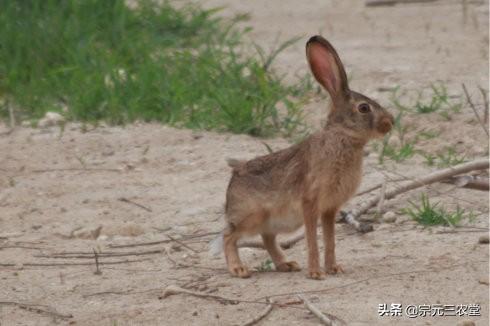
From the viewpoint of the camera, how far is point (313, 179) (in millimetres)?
5578

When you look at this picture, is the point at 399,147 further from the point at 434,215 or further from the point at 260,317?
the point at 260,317

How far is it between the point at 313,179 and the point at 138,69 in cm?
352

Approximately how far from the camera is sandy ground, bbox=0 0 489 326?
210 inches

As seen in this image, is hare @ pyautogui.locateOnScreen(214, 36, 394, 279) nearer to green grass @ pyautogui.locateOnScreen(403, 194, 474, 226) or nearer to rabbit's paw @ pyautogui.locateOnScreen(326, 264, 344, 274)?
rabbit's paw @ pyautogui.locateOnScreen(326, 264, 344, 274)

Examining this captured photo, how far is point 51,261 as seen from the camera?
245 inches

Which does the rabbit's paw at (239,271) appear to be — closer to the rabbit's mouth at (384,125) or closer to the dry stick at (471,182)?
the rabbit's mouth at (384,125)

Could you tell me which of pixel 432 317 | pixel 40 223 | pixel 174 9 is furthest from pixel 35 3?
pixel 432 317

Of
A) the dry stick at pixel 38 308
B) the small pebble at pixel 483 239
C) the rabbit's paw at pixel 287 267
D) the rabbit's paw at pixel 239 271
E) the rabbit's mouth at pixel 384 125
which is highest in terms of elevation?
the rabbit's mouth at pixel 384 125

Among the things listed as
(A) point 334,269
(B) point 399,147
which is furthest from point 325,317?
(B) point 399,147

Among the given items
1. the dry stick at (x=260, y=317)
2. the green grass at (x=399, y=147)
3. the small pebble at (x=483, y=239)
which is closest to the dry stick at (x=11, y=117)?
the green grass at (x=399, y=147)

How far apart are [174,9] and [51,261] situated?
4.40m

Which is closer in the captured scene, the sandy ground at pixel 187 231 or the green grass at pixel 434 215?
the sandy ground at pixel 187 231

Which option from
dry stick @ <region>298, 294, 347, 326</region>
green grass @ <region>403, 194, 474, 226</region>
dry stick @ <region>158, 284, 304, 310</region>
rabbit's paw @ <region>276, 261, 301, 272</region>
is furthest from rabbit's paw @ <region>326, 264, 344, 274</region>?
green grass @ <region>403, 194, 474, 226</region>

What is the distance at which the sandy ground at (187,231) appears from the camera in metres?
5.33
